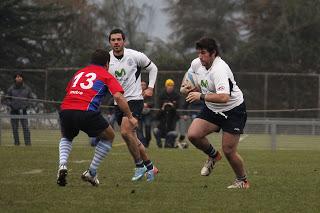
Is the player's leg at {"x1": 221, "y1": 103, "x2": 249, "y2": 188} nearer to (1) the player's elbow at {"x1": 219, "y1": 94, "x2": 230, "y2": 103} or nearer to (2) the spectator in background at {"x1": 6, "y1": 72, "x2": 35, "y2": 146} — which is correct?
(1) the player's elbow at {"x1": 219, "y1": 94, "x2": 230, "y2": 103}

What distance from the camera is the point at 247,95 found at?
115 ft

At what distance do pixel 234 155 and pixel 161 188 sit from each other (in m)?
1.00

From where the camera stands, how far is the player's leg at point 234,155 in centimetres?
1112

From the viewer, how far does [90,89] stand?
10.8m

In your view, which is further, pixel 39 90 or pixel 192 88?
pixel 39 90

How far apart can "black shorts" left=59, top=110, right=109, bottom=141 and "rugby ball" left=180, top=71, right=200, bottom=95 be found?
1.07 m

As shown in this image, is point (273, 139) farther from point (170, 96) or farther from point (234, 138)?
point (234, 138)

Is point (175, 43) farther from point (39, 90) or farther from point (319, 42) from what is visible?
point (39, 90)

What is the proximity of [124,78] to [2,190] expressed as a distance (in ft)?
9.45

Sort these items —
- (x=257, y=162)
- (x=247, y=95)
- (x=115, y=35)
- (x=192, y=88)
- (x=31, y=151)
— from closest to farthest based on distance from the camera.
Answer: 1. (x=192, y=88)
2. (x=115, y=35)
3. (x=257, y=162)
4. (x=31, y=151)
5. (x=247, y=95)

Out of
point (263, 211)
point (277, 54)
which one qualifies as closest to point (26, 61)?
point (277, 54)

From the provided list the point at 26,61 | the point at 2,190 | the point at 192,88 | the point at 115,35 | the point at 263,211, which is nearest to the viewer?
the point at 263,211

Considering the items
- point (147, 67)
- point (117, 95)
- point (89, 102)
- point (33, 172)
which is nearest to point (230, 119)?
point (117, 95)

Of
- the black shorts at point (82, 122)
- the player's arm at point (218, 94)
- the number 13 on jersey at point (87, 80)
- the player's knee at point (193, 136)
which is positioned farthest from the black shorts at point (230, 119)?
the number 13 on jersey at point (87, 80)
